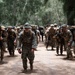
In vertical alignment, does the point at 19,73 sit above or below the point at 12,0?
below

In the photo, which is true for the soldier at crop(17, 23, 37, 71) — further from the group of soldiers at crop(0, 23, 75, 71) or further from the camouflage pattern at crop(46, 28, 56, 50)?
the camouflage pattern at crop(46, 28, 56, 50)

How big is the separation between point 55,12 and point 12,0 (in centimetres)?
1334

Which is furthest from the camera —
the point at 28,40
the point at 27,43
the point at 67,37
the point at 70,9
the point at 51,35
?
the point at 70,9

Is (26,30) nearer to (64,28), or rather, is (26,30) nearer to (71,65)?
(71,65)

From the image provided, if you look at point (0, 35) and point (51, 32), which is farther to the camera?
point (51, 32)

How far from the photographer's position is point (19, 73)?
39.9 ft

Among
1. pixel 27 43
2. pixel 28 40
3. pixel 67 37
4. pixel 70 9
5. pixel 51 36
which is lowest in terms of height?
pixel 27 43

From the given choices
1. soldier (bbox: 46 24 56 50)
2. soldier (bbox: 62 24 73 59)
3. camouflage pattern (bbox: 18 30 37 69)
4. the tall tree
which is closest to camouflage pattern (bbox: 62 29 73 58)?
soldier (bbox: 62 24 73 59)

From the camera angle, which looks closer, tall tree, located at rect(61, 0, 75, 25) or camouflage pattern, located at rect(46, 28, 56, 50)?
camouflage pattern, located at rect(46, 28, 56, 50)

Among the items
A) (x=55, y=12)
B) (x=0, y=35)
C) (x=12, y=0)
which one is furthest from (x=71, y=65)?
(x=55, y=12)

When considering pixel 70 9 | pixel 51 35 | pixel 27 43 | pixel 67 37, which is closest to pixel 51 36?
pixel 51 35

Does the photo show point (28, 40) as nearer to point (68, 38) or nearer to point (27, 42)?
point (27, 42)

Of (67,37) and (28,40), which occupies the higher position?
(67,37)

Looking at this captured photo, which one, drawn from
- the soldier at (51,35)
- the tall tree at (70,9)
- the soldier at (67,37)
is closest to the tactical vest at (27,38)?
the soldier at (67,37)
